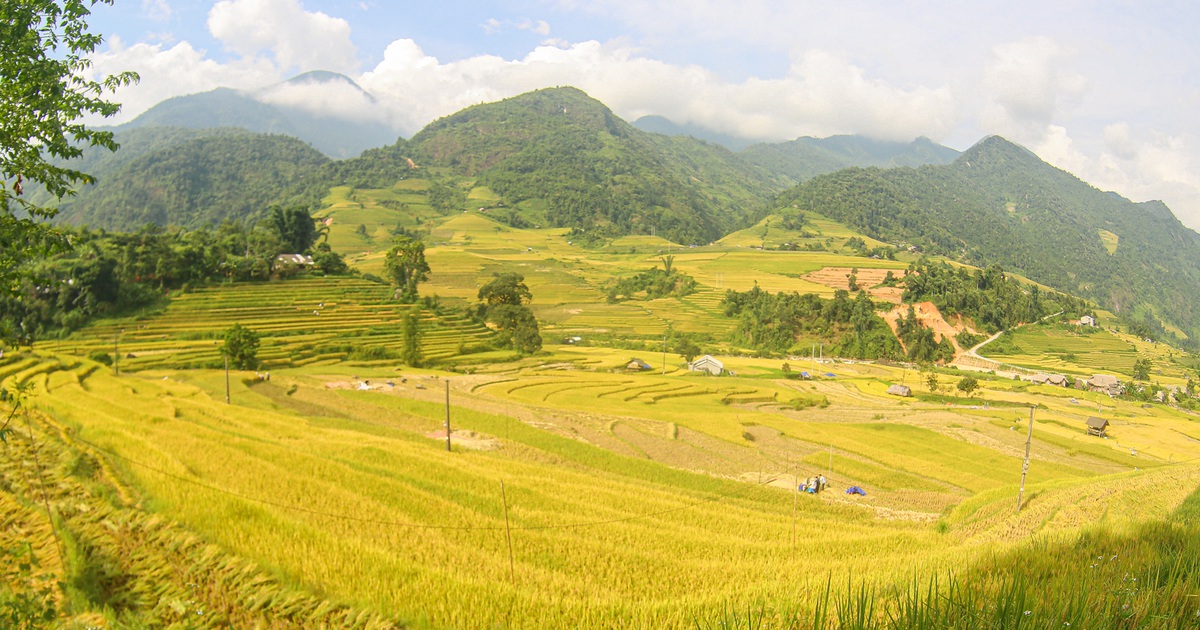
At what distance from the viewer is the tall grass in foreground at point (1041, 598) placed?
276cm

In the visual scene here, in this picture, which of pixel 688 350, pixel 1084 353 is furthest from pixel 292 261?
pixel 1084 353

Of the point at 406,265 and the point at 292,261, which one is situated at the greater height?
the point at 292,261

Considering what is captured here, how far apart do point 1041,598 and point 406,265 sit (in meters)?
63.1

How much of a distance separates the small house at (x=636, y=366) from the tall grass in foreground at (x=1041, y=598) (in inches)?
1738

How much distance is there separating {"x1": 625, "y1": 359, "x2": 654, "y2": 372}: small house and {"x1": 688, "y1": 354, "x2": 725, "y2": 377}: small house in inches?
178

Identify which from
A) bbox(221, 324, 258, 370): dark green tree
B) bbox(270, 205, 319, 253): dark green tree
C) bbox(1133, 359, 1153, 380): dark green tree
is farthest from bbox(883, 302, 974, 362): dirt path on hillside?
bbox(270, 205, 319, 253): dark green tree

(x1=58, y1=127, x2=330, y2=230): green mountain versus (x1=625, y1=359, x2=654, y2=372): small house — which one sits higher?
(x1=58, y1=127, x2=330, y2=230): green mountain

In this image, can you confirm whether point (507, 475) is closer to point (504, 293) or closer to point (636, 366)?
point (636, 366)

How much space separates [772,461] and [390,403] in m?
18.9

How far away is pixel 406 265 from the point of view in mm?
61688

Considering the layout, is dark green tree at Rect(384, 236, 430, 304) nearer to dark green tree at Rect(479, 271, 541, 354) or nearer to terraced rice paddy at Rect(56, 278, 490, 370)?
terraced rice paddy at Rect(56, 278, 490, 370)

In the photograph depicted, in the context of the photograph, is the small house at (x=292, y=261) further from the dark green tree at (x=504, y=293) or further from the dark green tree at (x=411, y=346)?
the dark green tree at (x=411, y=346)

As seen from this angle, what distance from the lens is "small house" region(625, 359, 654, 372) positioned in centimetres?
4922

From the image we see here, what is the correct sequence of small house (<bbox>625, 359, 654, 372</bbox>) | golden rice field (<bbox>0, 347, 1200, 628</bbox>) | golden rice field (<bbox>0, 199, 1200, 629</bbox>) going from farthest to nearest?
small house (<bbox>625, 359, 654, 372</bbox>) → golden rice field (<bbox>0, 347, 1200, 628</bbox>) → golden rice field (<bbox>0, 199, 1200, 629</bbox>)
